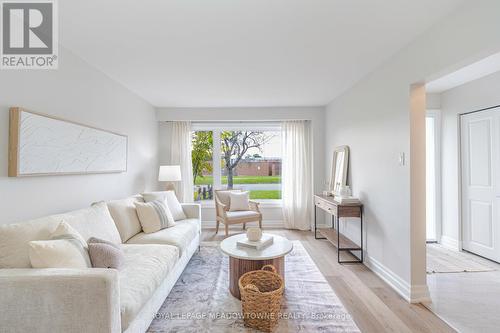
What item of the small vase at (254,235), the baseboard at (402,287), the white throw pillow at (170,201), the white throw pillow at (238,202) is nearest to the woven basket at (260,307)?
the small vase at (254,235)

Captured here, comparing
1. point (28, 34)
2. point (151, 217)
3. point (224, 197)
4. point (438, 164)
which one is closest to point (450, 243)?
point (438, 164)

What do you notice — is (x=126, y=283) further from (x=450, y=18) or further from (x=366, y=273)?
(x=450, y=18)

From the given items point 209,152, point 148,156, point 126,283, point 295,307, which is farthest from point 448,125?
point 148,156

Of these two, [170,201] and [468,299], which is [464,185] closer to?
[468,299]

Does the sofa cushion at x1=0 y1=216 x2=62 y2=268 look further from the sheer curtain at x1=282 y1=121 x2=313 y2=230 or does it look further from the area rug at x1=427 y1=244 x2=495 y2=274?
the sheer curtain at x1=282 y1=121 x2=313 y2=230

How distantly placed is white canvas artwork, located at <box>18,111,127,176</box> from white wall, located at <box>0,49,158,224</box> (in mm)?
90

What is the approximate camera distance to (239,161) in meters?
5.49

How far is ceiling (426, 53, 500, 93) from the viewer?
9.52 ft

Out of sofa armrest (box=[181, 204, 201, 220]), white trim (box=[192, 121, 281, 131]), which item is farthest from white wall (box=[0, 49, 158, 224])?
white trim (box=[192, 121, 281, 131])

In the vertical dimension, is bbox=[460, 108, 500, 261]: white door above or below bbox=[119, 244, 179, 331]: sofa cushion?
above

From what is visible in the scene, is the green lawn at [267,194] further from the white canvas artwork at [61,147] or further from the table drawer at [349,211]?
the white canvas artwork at [61,147]

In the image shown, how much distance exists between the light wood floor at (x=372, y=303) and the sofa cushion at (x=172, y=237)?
5.44 feet

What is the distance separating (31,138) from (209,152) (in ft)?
11.4

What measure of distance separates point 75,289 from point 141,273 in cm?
52
